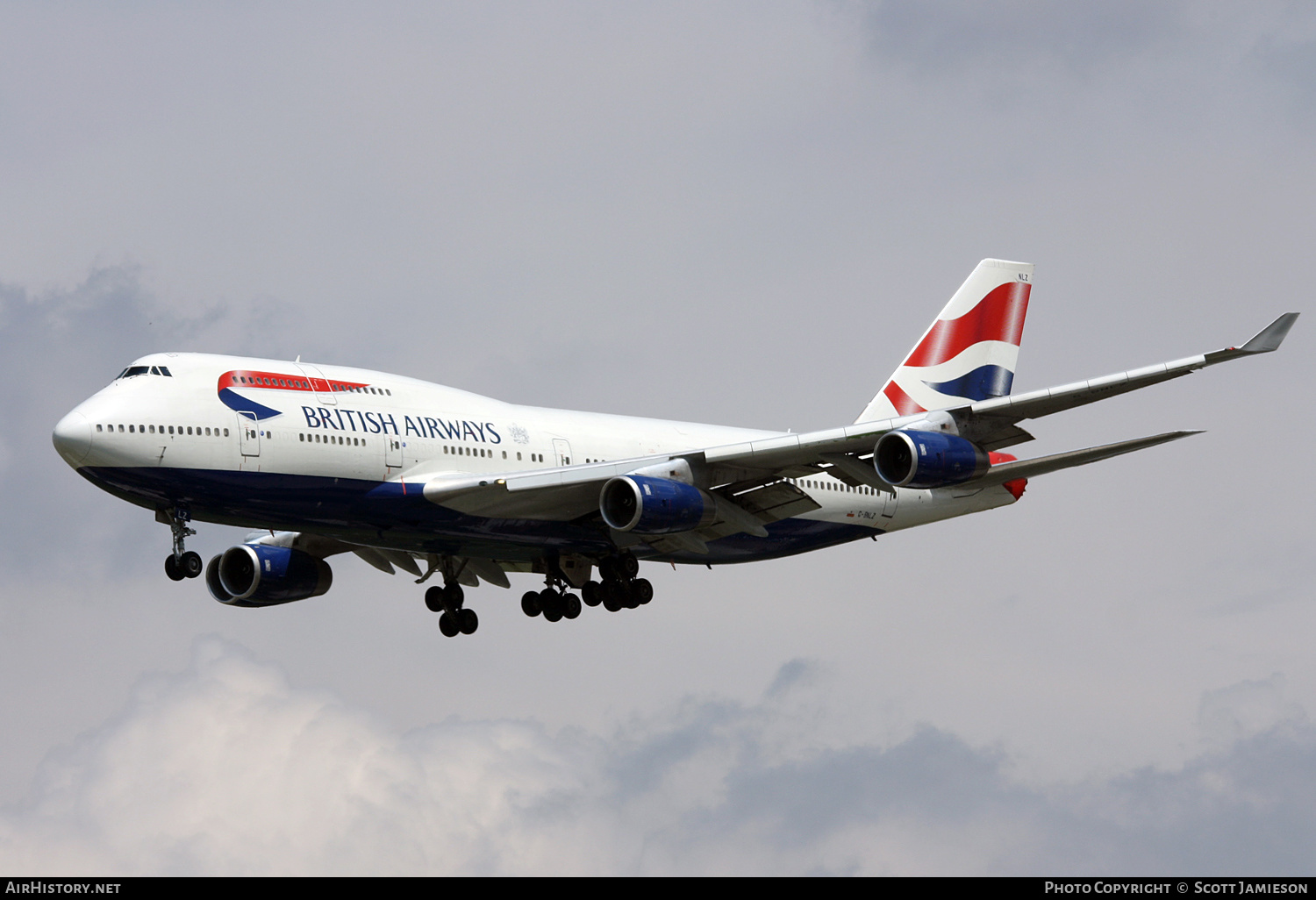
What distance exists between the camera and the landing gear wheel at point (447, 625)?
55.4m

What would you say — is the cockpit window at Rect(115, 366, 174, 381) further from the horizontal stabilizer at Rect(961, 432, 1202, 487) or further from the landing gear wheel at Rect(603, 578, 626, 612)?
the horizontal stabilizer at Rect(961, 432, 1202, 487)

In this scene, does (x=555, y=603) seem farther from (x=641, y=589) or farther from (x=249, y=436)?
(x=249, y=436)

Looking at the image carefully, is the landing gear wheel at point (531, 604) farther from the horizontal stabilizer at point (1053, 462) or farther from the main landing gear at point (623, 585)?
the horizontal stabilizer at point (1053, 462)

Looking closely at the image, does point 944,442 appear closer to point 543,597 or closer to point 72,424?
point 543,597

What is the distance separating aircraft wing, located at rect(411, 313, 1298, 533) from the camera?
146 feet

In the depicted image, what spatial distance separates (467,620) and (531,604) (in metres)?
2.60

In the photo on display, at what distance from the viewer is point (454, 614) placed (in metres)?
55.5

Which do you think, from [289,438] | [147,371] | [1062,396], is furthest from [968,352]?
[147,371]

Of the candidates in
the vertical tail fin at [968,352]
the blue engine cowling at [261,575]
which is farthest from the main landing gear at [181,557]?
the vertical tail fin at [968,352]

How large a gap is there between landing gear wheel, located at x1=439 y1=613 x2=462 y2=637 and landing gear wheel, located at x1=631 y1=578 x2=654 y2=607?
7.00 meters

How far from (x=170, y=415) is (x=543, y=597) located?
14322 millimetres
